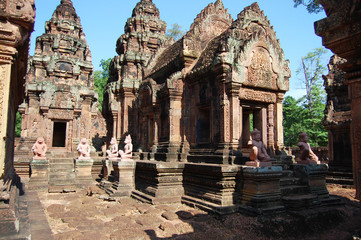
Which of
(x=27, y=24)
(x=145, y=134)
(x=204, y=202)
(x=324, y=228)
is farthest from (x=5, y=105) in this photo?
(x=145, y=134)

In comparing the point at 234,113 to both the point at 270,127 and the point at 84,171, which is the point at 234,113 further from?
the point at 84,171

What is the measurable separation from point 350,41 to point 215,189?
498 cm

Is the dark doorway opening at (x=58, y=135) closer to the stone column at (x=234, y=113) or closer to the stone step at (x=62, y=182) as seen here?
the stone step at (x=62, y=182)

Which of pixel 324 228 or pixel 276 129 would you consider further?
pixel 276 129

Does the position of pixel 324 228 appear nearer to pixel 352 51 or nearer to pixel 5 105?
pixel 352 51

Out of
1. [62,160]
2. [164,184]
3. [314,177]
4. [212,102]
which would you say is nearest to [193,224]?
[164,184]

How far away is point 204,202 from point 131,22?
12958 millimetres

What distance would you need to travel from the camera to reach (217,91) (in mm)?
8633

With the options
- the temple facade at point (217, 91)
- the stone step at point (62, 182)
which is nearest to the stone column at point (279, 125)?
the temple facade at point (217, 91)

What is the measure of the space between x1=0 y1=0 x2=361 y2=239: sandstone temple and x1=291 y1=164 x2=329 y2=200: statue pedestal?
3 cm

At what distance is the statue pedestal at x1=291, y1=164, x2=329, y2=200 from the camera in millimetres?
7645

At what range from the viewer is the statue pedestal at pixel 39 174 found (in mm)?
11016

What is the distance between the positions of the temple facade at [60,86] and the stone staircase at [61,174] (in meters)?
2.11

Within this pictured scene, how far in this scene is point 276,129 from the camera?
29.7 ft
